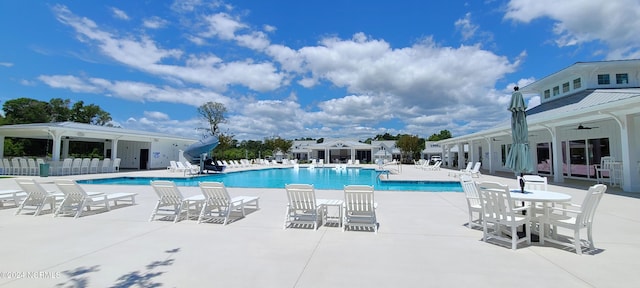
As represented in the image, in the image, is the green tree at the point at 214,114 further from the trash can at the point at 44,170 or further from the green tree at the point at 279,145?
the trash can at the point at 44,170

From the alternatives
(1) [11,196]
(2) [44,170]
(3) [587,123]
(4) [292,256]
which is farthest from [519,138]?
(2) [44,170]

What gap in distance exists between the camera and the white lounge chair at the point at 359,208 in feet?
15.4

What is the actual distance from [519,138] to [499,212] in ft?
6.46

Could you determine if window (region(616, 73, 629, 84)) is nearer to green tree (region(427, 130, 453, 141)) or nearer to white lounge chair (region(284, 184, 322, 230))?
white lounge chair (region(284, 184, 322, 230))

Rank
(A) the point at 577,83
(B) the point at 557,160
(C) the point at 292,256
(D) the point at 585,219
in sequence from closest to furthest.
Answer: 1. (C) the point at 292,256
2. (D) the point at 585,219
3. (B) the point at 557,160
4. (A) the point at 577,83

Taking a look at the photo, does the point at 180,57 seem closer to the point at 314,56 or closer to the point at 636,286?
the point at 314,56

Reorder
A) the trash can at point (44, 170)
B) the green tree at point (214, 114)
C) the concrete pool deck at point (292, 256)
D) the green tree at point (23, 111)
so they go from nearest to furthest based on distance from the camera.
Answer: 1. the concrete pool deck at point (292, 256)
2. the trash can at point (44, 170)
3. the green tree at point (23, 111)
4. the green tree at point (214, 114)

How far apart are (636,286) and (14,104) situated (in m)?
50.9

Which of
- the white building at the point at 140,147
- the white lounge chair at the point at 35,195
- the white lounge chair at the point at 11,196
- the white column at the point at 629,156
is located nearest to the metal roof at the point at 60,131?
the white building at the point at 140,147

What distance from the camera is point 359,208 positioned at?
485cm

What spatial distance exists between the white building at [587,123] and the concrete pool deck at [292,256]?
5.28 m

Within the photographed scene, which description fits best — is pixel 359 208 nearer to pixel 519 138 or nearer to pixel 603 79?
pixel 519 138

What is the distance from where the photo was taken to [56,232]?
14.9 ft

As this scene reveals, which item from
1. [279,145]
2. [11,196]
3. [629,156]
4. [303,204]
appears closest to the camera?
[303,204]
